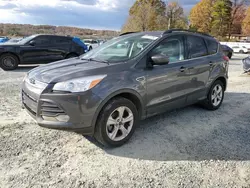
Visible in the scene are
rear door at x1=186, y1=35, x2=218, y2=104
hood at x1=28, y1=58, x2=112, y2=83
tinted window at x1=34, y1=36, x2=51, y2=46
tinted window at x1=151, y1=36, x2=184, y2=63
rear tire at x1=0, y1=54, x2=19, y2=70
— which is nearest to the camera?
hood at x1=28, y1=58, x2=112, y2=83

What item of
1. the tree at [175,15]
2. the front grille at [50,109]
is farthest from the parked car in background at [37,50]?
the tree at [175,15]

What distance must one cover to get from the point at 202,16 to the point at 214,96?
166ft

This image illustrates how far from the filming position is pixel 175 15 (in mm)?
45625

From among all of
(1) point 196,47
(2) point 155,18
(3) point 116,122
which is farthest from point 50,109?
(2) point 155,18

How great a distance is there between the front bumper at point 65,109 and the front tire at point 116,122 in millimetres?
162

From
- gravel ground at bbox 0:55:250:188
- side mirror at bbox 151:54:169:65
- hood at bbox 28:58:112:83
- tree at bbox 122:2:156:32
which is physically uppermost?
tree at bbox 122:2:156:32

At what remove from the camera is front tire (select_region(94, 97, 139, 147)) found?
10.2 feet

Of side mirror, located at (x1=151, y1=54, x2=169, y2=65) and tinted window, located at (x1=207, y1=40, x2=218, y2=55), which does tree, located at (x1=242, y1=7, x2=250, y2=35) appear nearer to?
tinted window, located at (x1=207, y1=40, x2=218, y2=55)

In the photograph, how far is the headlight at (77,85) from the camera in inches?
114

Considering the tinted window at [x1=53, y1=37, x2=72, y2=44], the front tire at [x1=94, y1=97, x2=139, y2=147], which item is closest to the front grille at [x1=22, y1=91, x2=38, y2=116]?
the front tire at [x1=94, y1=97, x2=139, y2=147]

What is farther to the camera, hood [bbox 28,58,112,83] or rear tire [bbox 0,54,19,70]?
rear tire [bbox 0,54,19,70]

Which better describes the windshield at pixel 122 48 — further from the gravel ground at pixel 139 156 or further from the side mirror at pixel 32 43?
the side mirror at pixel 32 43

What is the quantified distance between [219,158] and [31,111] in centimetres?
272

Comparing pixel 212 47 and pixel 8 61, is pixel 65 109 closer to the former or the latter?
pixel 212 47
